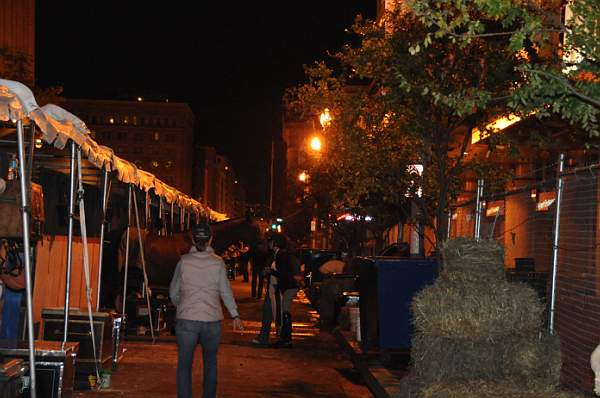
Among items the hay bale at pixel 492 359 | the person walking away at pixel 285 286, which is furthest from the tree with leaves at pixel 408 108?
the hay bale at pixel 492 359

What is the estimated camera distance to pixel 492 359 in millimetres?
6750

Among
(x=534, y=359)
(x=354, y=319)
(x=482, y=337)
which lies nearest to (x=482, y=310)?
(x=482, y=337)

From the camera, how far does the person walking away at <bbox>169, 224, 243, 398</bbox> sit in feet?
26.0

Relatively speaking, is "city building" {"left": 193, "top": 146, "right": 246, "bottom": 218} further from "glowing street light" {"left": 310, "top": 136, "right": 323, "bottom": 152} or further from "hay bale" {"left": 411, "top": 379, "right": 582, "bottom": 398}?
"hay bale" {"left": 411, "top": 379, "right": 582, "bottom": 398}

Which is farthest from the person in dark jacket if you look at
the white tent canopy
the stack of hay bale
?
the stack of hay bale

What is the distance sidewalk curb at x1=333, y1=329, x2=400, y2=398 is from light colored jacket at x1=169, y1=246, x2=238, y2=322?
2083 mm

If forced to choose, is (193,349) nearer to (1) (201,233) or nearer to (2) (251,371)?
(1) (201,233)

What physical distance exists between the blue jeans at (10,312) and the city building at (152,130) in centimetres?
12720

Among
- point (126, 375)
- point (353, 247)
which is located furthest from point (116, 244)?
point (353, 247)

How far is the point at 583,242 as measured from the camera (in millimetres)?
8078

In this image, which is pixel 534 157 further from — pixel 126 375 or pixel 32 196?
pixel 32 196

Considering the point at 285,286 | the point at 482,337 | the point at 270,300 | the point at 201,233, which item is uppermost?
the point at 201,233

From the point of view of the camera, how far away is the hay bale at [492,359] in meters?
6.56

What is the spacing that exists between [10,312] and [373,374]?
5.07 m
